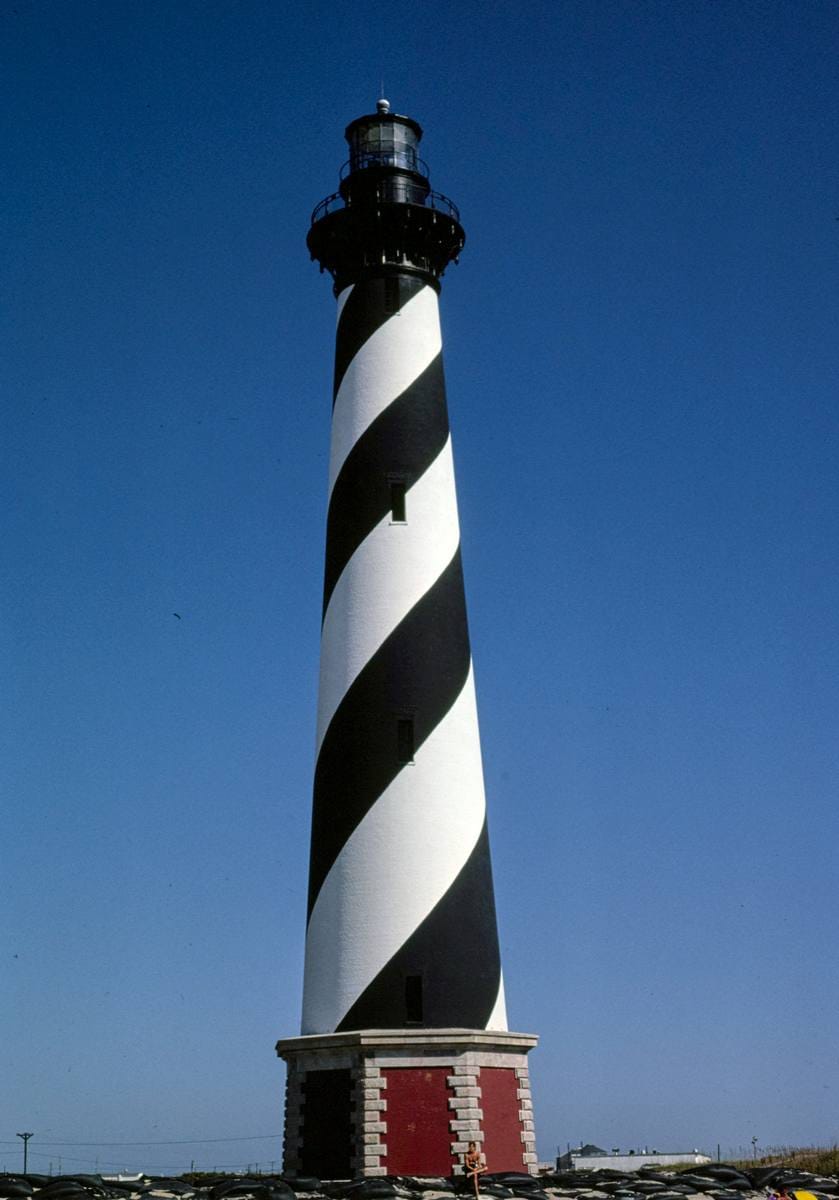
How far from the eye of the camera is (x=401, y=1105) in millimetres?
19859

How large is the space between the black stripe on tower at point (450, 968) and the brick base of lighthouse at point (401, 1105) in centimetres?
45

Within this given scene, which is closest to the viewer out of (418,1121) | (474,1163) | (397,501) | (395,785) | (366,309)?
(474,1163)

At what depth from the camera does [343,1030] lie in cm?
2069

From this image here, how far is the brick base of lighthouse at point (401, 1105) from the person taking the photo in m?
19.7

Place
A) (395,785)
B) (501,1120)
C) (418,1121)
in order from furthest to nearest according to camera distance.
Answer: (395,785) → (501,1120) → (418,1121)

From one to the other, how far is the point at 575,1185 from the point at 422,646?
824 centimetres

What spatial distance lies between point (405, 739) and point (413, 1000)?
154 inches

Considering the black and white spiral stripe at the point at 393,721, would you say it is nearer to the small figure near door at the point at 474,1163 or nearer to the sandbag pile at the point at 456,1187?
the small figure near door at the point at 474,1163

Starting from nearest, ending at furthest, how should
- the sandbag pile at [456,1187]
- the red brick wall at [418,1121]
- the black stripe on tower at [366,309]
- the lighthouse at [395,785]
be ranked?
the sandbag pile at [456,1187]
the red brick wall at [418,1121]
the lighthouse at [395,785]
the black stripe on tower at [366,309]

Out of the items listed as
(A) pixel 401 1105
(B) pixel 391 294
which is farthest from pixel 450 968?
(B) pixel 391 294

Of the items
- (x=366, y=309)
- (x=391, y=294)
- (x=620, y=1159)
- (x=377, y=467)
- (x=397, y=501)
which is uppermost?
(x=391, y=294)

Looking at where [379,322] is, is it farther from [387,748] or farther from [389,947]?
[389,947]

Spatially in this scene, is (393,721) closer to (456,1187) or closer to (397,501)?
(397,501)

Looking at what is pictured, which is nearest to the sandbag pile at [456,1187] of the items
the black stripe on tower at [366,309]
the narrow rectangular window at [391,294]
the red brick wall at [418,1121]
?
the red brick wall at [418,1121]
